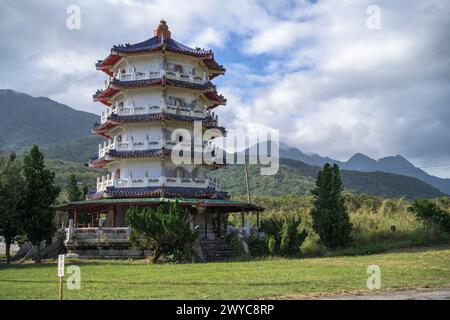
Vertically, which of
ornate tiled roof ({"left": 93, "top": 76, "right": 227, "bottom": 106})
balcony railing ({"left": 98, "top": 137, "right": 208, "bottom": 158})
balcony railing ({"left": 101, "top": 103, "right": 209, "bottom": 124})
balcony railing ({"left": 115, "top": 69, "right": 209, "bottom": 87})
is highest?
balcony railing ({"left": 115, "top": 69, "right": 209, "bottom": 87})

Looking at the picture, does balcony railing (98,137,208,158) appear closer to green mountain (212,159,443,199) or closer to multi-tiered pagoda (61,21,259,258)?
multi-tiered pagoda (61,21,259,258)

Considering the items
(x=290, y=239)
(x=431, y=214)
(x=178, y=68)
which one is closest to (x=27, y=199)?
(x=178, y=68)

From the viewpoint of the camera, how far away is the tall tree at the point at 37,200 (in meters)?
32.6

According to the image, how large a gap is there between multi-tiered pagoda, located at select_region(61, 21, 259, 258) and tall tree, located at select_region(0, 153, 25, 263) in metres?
5.34

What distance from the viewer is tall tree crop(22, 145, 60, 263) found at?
32.6 meters

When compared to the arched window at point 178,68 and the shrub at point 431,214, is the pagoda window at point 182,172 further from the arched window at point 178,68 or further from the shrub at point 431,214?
the shrub at point 431,214

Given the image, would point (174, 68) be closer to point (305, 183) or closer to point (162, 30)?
point (162, 30)

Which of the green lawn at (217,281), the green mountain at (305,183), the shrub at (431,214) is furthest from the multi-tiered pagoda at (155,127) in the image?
the green mountain at (305,183)

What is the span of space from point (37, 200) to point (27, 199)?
0.60m

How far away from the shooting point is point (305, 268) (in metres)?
24.0

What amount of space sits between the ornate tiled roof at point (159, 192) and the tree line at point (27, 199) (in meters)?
4.90

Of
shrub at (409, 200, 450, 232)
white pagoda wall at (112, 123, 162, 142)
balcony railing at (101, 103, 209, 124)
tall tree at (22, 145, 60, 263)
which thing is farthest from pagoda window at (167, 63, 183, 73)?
shrub at (409, 200, 450, 232)

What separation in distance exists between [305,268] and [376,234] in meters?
19.0
